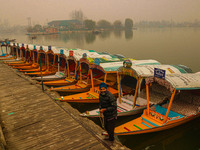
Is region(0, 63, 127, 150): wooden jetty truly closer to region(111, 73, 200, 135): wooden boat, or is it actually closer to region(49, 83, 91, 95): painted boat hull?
region(111, 73, 200, 135): wooden boat

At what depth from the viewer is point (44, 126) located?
6.77m

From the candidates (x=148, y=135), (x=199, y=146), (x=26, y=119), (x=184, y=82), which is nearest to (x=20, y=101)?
(x=26, y=119)

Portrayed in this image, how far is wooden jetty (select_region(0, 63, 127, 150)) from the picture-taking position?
18.6ft

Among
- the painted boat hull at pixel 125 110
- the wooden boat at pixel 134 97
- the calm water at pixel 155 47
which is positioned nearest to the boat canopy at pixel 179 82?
the wooden boat at pixel 134 97

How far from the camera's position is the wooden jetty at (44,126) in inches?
223

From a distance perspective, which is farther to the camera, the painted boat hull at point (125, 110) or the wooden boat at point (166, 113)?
the painted boat hull at point (125, 110)

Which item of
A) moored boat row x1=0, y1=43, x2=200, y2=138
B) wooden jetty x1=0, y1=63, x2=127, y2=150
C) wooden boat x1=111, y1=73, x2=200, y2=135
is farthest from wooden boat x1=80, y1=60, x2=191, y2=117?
wooden jetty x1=0, y1=63, x2=127, y2=150

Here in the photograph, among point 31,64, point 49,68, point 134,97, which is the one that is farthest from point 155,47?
point 134,97

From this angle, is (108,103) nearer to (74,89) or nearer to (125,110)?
(125,110)

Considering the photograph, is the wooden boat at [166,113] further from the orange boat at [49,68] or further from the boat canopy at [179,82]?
the orange boat at [49,68]

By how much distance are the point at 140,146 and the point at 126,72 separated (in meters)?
3.95

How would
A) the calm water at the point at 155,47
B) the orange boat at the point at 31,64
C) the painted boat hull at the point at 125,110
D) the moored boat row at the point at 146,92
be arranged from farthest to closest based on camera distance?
the calm water at the point at 155,47 → the orange boat at the point at 31,64 → the painted boat hull at the point at 125,110 → the moored boat row at the point at 146,92

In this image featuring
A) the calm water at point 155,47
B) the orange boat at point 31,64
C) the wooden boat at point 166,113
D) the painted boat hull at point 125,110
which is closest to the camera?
the wooden boat at point 166,113

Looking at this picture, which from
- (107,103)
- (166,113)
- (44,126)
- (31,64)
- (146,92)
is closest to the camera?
(107,103)
